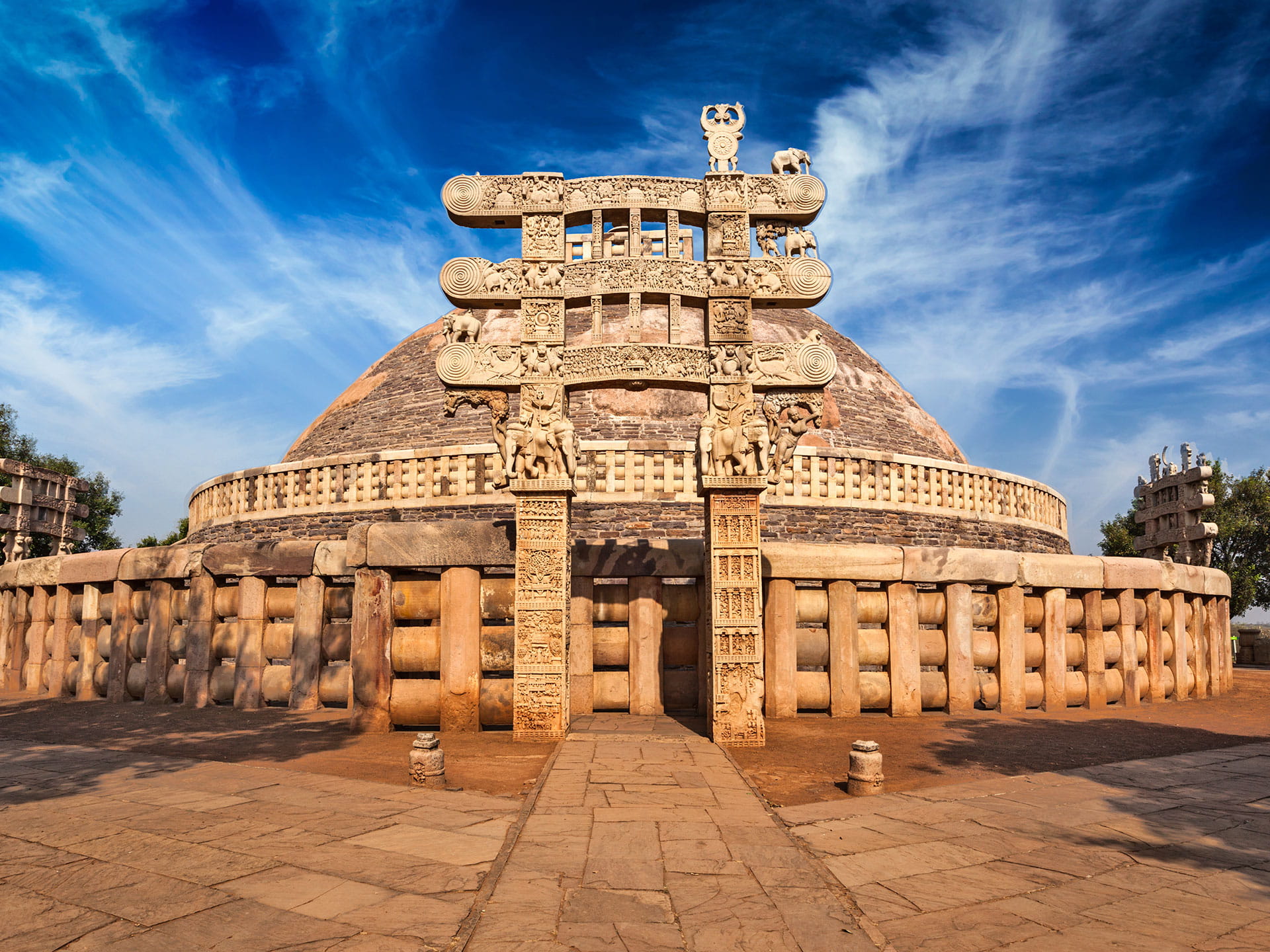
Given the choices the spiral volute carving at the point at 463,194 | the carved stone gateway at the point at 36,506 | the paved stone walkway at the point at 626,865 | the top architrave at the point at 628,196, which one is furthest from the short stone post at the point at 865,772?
the carved stone gateway at the point at 36,506

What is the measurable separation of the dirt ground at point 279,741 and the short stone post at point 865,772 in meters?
2.34

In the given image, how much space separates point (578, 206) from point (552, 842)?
20.6 ft

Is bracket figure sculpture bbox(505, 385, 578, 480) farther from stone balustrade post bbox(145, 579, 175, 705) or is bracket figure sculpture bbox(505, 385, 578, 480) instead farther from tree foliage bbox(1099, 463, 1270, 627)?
tree foliage bbox(1099, 463, 1270, 627)

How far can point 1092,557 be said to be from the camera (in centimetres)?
1025

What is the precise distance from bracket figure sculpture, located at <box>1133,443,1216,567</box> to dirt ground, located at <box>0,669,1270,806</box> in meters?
12.3

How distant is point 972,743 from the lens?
24.2 feet

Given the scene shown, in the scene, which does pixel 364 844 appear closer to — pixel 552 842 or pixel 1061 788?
pixel 552 842

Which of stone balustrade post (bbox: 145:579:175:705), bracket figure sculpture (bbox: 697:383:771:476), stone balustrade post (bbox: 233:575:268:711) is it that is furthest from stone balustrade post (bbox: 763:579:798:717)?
stone balustrade post (bbox: 145:579:175:705)

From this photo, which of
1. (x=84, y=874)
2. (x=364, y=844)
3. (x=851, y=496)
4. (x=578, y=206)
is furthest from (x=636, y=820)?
(x=851, y=496)

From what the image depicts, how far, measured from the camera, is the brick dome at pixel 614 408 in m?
18.9

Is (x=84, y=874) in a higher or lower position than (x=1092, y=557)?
lower

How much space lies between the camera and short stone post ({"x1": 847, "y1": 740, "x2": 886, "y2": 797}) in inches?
214

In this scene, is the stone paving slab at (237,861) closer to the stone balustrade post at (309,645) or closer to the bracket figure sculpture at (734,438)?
the stone balustrade post at (309,645)

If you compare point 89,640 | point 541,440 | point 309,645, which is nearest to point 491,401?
point 541,440
